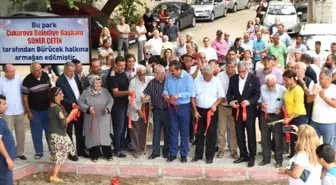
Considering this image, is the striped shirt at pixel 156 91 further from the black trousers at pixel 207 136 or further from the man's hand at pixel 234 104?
the man's hand at pixel 234 104

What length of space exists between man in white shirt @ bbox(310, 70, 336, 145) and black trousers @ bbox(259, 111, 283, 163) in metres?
0.59

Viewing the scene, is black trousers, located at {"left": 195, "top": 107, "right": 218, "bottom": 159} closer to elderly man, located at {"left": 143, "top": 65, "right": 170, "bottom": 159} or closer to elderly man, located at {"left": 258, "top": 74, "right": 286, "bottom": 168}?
elderly man, located at {"left": 143, "top": 65, "right": 170, "bottom": 159}

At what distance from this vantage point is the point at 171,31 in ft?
59.4

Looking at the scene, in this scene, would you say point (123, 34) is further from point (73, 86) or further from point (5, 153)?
point (5, 153)

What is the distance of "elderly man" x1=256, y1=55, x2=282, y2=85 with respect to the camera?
945cm

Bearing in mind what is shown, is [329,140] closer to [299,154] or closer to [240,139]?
[240,139]

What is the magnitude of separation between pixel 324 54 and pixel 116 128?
723 cm

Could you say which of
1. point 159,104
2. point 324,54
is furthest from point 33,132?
point 324,54

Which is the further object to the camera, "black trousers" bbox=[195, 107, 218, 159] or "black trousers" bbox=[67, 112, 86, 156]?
"black trousers" bbox=[67, 112, 86, 156]

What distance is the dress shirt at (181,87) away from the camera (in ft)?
30.1

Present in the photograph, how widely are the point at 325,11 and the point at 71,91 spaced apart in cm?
1814

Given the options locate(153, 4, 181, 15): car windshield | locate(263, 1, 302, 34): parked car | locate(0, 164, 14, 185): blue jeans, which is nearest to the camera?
locate(0, 164, 14, 185): blue jeans

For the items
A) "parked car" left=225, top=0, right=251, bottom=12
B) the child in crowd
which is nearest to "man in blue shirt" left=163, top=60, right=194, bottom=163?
the child in crowd

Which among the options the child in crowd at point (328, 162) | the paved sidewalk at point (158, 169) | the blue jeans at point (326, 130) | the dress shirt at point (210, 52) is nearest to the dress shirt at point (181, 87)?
the paved sidewalk at point (158, 169)
